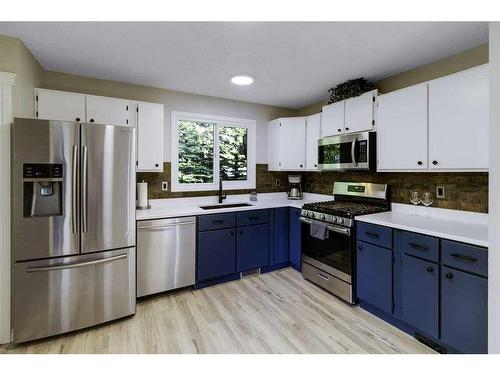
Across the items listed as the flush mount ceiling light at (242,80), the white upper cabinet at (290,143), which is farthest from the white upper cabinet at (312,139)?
the flush mount ceiling light at (242,80)

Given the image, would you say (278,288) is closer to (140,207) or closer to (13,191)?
(140,207)

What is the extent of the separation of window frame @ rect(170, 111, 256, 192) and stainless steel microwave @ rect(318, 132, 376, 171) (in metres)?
1.09

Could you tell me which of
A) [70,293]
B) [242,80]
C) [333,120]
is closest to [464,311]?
[333,120]

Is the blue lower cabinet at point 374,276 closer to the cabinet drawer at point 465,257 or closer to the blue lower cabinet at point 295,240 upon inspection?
the cabinet drawer at point 465,257

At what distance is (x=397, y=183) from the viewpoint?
108 inches

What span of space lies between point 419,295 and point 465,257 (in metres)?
0.49

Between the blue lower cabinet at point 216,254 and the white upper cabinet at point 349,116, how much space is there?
5.80 feet

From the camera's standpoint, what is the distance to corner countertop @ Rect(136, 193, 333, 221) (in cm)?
270

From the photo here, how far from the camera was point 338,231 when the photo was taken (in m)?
2.61

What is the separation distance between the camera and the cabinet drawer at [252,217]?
121 inches

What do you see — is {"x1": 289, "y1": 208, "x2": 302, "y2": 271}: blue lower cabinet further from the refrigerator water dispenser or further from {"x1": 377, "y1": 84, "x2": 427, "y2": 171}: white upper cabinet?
the refrigerator water dispenser

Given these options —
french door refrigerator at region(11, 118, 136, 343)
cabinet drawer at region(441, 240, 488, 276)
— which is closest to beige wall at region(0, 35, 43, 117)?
french door refrigerator at region(11, 118, 136, 343)

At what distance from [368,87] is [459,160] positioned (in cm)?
124

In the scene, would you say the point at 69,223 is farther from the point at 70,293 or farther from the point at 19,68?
the point at 19,68
